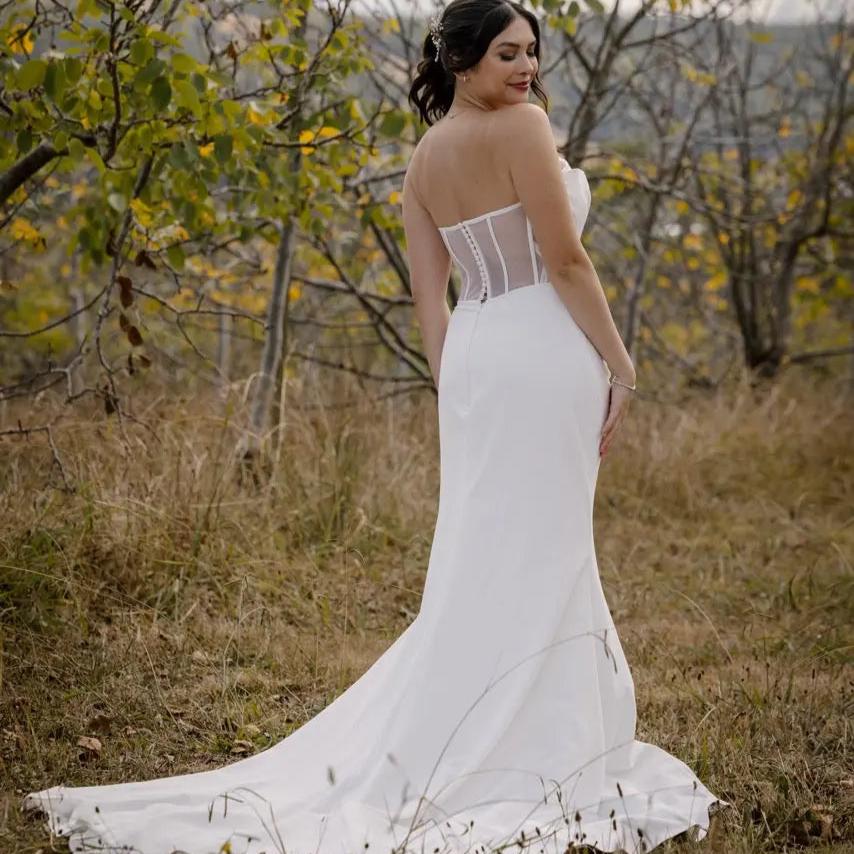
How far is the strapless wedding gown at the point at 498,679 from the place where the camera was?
2.71 metres

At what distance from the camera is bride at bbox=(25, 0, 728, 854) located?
2736mm

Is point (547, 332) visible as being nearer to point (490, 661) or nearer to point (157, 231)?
point (490, 661)

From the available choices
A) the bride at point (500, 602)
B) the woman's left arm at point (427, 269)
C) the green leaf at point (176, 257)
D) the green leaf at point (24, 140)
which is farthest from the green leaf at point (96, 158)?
the bride at point (500, 602)

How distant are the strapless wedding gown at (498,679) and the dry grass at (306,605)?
0.95 feet

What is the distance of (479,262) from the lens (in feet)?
9.73

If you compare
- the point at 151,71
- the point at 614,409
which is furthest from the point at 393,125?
the point at 614,409

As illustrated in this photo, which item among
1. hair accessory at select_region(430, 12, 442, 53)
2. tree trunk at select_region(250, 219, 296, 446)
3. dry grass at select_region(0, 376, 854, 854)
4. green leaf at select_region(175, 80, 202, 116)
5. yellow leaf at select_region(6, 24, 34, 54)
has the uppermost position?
yellow leaf at select_region(6, 24, 34, 54)

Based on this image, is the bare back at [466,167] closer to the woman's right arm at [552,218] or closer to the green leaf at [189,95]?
the woman's right arm at [552,218]

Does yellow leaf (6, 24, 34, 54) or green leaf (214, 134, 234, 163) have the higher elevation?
yellow leaf (6, 24, 34, 54)

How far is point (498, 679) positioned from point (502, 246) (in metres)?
1.15

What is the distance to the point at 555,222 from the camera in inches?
110

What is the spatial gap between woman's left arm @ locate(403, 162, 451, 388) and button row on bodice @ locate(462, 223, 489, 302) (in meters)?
0.22

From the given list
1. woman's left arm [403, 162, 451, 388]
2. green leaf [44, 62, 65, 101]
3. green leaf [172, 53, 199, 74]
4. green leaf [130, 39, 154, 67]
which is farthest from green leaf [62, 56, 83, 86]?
woman's left arm [403, 162, 451, 388]

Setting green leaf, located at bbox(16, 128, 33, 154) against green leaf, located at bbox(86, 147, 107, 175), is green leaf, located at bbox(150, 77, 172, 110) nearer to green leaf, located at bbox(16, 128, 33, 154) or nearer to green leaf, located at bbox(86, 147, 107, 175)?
green leaf, located at bbox(86, 147, 107, 175)
